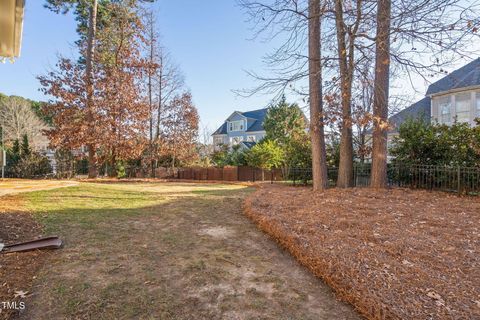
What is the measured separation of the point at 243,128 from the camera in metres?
32.7

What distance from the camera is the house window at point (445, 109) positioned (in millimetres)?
16578

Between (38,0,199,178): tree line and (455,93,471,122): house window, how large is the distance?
16.9 meters

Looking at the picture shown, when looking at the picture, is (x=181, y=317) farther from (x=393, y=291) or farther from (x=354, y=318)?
(x=393, y=291)

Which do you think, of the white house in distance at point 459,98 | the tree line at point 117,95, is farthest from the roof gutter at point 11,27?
the white house in distance at point 459,98

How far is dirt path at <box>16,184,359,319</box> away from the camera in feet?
6.73

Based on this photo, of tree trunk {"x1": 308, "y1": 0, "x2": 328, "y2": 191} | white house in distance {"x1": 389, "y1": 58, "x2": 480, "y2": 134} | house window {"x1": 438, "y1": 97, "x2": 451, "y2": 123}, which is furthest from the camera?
house window {"x1": 438, "y1": 97, "x2": 451, "y2": 123}

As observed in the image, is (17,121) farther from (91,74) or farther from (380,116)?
(380,116)

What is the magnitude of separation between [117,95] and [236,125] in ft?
66.5

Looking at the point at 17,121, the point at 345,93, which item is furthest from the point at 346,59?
the point at 17,121

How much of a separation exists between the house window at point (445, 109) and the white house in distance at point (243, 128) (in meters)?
17.4

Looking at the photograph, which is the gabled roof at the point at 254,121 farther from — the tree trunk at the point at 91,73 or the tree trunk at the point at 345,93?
the tree trunk at the point at 345,93

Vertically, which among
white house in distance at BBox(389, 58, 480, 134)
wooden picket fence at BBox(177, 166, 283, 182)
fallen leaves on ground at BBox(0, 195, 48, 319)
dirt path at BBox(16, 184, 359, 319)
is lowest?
dirt path at BBox(16, 184, 359, 319)

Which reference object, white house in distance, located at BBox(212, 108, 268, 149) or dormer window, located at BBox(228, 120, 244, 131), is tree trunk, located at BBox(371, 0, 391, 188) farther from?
dormer window, located at BBox(228, 120, 244, 131)

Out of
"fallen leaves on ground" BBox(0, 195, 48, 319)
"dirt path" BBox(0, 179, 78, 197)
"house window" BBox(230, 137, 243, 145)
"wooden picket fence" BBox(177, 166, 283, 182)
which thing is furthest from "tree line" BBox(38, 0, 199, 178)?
"house window" BBox(230, 137, 243, 145)
